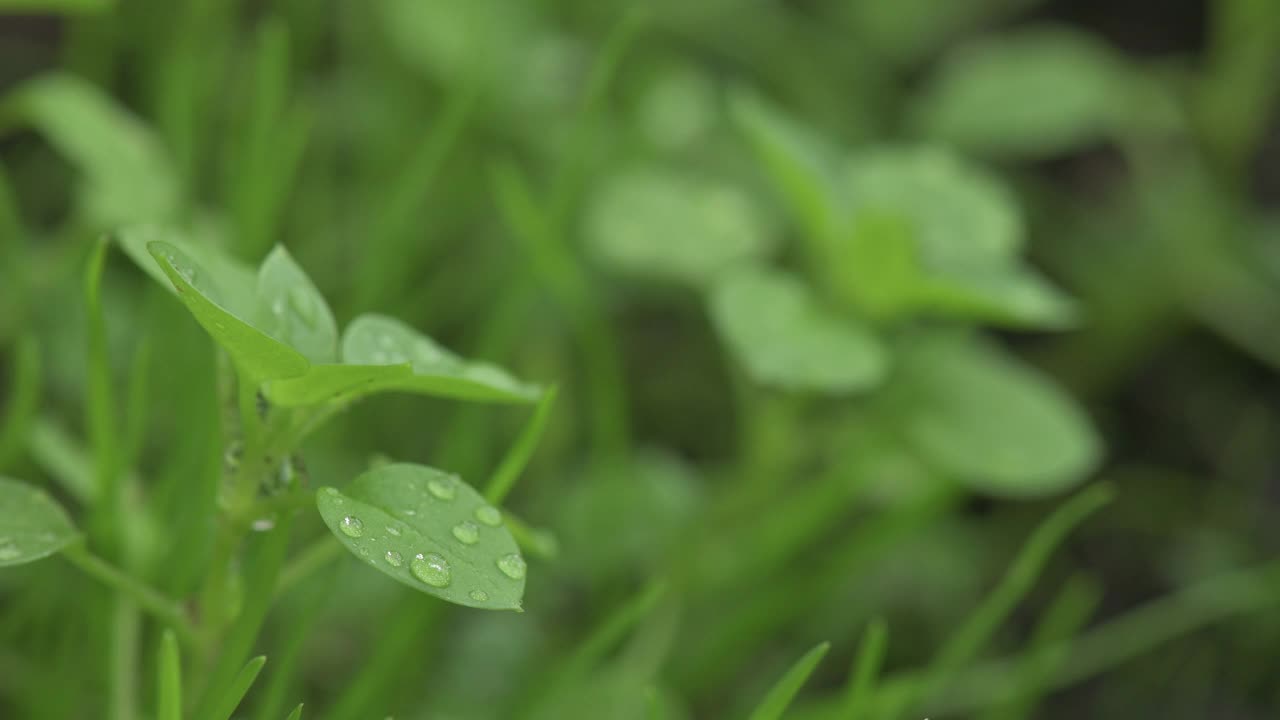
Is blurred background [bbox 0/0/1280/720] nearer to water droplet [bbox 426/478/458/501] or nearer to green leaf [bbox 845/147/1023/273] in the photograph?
green leaf [bbox 845/147/1023/273]

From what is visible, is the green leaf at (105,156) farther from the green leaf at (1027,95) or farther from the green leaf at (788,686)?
the green leaf at (1027,95)

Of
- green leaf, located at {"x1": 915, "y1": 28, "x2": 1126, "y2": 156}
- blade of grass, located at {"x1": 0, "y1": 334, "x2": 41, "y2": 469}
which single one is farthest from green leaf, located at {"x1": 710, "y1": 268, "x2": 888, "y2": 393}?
green leaf, located at {"x1": 915, "y1": 28, "x2": 1126, "y2": 156}

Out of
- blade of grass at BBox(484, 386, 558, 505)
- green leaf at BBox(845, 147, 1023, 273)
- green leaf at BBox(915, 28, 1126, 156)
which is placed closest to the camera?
blade of grass at BBox(484, 386, 558, 505)

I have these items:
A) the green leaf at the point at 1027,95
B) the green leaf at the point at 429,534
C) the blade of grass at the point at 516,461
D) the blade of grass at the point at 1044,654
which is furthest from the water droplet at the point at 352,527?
the green leaf at the point at 1027,95

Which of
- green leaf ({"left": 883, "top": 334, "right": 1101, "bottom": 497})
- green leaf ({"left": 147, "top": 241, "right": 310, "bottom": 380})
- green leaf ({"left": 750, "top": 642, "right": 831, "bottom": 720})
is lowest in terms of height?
green leaf ({"left": 883, "top": 334, "right": 1101, "bottom": 497})

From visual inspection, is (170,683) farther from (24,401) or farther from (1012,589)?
(1012,589)

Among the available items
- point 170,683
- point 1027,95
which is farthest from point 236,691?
point 1027,95

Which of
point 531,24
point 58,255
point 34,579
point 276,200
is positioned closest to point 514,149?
point 531,24

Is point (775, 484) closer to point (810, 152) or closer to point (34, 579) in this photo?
point (810, 152)
